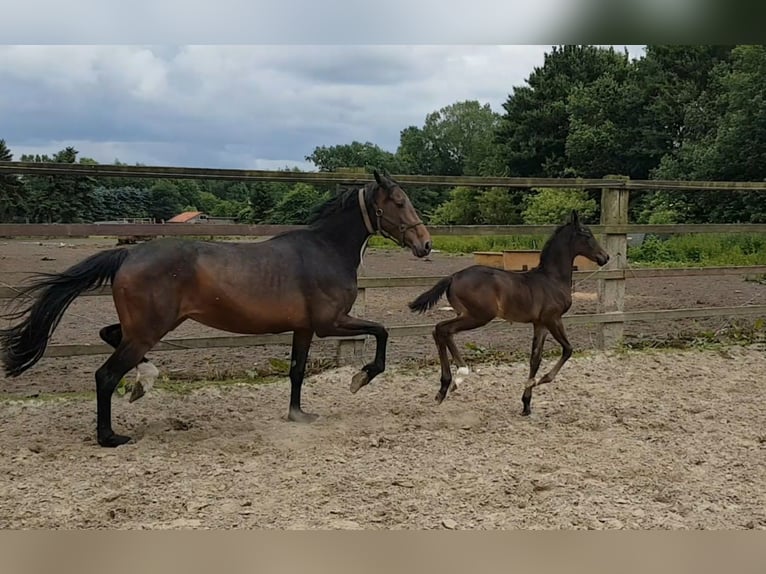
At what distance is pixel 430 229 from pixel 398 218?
1.46 m

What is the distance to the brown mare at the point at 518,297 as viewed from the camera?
13.6ft

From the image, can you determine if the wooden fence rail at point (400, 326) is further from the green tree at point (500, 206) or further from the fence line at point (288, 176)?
the green tree at point (500, 206)

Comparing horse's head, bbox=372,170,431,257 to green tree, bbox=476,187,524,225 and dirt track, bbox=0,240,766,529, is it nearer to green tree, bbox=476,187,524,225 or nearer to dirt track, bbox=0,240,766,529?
dirt track, bbox=0,240,766,529

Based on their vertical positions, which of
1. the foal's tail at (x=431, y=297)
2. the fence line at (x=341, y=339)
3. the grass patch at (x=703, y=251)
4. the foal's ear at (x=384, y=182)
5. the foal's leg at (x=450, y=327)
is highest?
the foal's ear at (x=384, y=182)

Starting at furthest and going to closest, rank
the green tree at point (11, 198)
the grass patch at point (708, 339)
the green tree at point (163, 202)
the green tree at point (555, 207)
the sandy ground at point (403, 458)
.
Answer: the green tree at point (555, 207)
the grass patch at point (708, 339)
the green tree at point (163, 202)
the green tree at point (11, 198)
the sandy ground at point (403, 458)

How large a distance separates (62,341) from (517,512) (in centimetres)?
454

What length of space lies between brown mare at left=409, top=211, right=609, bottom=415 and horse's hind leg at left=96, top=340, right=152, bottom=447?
1.72 meters

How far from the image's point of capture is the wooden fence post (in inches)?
235

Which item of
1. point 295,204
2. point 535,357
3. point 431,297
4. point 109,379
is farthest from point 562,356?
point 109,379

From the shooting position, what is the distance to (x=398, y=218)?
12.9ft

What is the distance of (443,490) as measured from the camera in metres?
3.04

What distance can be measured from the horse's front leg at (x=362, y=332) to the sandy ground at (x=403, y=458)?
1.11 ft

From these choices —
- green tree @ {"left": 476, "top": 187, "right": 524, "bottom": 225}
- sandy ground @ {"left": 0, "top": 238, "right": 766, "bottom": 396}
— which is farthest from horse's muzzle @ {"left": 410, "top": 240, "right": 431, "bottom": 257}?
green tree @ {"left": 476, "top": 187, "right": 524, "bottom": 225}

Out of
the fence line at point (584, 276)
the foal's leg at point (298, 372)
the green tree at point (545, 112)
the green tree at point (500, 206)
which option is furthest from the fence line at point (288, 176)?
the green tree at point (545, 112)
